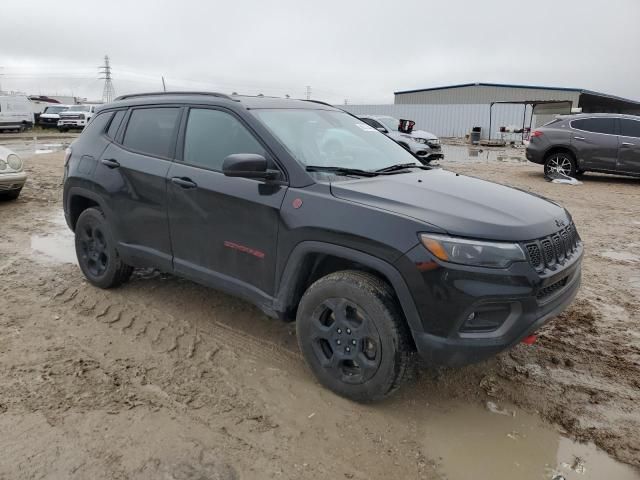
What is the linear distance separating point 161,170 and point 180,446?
→ 2.09 m

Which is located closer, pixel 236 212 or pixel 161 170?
pixel 236 212

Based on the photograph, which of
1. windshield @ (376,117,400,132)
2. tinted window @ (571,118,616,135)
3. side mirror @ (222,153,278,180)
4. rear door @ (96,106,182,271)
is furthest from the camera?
windshield @ (376,117,400,132)

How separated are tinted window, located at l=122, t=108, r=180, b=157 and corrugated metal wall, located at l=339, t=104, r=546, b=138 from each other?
3016cm

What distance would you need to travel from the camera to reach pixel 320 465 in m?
2.58

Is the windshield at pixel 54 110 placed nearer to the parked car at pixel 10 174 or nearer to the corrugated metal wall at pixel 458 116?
the corrugated metal wall at pixel 458 116

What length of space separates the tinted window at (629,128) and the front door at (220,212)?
11594 mm

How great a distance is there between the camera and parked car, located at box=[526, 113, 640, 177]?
12055 millimetres

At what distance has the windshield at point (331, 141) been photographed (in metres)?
3.44

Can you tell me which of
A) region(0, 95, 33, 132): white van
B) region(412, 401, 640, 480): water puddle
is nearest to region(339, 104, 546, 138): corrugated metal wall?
region(0, 95, 33, 132): white van

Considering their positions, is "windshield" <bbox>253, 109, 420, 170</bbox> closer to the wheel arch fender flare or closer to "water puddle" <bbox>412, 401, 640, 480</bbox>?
the wheel arch fender flare

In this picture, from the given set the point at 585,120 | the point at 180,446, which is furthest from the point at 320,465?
the point at 585,120

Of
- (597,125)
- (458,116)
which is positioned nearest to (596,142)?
(597,125)

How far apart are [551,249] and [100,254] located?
3.76 m

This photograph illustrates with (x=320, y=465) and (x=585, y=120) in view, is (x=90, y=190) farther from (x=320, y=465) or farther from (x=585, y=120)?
(x=585, y=120)
